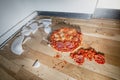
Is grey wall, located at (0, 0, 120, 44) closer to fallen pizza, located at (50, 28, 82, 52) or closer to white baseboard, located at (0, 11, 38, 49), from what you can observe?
white baseboard, located at (0, 11, 38, 49)

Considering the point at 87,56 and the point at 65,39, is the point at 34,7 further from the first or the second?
the point at 87,56

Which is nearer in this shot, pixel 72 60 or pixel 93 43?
pixel 72 60

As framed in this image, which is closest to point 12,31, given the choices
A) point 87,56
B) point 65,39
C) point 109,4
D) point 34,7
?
point 34,7

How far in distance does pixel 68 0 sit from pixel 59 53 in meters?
0.97

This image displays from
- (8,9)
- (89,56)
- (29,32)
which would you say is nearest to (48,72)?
(89,56)

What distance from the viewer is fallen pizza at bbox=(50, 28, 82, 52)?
4.87ft

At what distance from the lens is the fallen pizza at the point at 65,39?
1483mm

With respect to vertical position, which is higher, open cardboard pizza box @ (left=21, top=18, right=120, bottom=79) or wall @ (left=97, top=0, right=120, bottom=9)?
wall @ (left=97, top=0, right=120, bottom=9)

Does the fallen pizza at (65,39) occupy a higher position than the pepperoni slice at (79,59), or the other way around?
the fallen pizza at (65,39)

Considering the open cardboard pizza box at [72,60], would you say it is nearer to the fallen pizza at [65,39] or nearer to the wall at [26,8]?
the fallen pizza at [65,39]

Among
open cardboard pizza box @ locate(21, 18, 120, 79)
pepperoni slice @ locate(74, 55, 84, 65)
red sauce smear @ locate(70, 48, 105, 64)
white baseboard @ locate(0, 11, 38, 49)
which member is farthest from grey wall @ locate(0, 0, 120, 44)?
pepperoni slice @ locate(74, 55, 84, 65)

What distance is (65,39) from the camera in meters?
1.59

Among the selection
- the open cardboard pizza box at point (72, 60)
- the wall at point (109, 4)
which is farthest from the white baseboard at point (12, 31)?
the wall at point (109, 4)

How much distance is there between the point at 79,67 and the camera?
1.23 meters
